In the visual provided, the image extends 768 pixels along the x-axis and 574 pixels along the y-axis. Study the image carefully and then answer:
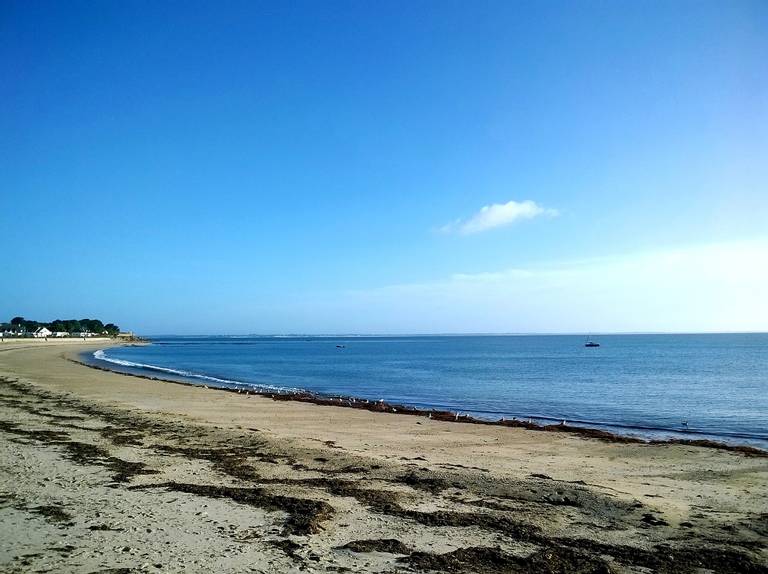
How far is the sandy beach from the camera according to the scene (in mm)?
7387

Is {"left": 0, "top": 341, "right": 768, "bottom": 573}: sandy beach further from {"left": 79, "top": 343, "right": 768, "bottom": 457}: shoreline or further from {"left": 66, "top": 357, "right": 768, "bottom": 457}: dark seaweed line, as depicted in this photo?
{"left": 79, "top": 343, "right": 768, "bottom": 457}: shoreline

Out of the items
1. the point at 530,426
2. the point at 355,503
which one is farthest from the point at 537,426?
the point at 355,503

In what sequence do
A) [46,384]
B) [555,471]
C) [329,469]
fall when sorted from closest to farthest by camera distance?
A: 1. [329,469]
2. [555,471]
3. [46,384]

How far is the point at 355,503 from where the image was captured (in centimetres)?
1002

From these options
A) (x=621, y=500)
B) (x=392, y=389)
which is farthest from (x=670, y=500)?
(x=392, y=389)

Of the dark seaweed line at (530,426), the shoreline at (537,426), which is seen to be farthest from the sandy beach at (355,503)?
the shoreline at (537,426)

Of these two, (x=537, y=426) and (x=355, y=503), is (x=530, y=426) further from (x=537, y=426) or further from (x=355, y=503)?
(x=355, y=503)

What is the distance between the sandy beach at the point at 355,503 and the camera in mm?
7387

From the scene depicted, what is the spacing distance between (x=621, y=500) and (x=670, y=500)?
1600mm

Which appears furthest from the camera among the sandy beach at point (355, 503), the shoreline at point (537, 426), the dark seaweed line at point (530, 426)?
the shoreline at point (537, 426)

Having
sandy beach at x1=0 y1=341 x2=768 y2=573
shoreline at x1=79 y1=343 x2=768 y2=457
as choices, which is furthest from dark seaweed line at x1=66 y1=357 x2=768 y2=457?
sandy beach at x1=0 y1=341 x2=768 y2=573

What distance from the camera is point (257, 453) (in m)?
14.8

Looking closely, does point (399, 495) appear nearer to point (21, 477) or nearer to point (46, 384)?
point (21, 477)

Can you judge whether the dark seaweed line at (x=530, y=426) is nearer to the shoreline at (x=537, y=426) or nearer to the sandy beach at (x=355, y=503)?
the shoreline at (x=537, y=426)
